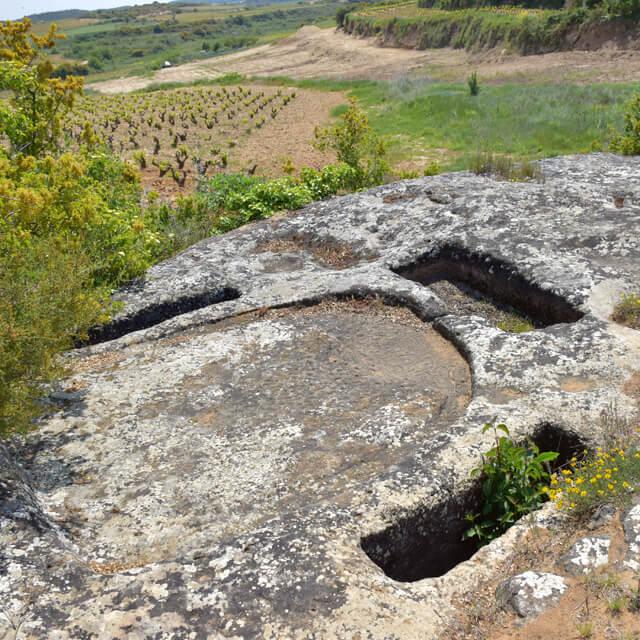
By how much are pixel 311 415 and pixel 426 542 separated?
1.77 m

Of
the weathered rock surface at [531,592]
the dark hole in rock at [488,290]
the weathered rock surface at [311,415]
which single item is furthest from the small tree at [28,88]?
the weathered rock surface at [531,592]

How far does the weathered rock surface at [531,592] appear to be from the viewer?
376 cm

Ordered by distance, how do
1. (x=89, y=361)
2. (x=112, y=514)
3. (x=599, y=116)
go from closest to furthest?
(x=112, y=514) → (x=89, y=361) → (x=599, y=116)

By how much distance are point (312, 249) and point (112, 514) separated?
570 centimetres

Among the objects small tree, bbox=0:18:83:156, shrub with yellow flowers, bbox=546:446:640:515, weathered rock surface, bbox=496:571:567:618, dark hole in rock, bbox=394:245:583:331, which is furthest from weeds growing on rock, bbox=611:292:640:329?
small tree, bbox=0:18:83:156

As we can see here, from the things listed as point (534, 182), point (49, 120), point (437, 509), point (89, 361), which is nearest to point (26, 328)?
point (89, 361)

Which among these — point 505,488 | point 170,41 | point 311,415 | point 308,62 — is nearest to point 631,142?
point 311,415

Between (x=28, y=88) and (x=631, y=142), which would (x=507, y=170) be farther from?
(x=28, y=88)

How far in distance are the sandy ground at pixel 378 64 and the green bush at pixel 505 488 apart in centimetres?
3033

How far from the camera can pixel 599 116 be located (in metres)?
20.7

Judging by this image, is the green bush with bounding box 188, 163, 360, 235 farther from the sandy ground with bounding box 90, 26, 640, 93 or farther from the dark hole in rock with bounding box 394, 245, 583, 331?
the sandy ground with bounding box 90, 26, 640, 93

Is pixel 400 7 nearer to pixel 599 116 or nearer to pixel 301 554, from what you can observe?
pixel 599 116

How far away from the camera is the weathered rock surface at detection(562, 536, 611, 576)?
12.9 feet

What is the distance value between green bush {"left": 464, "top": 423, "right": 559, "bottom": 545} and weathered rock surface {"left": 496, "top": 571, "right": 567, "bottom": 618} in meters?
0.79
